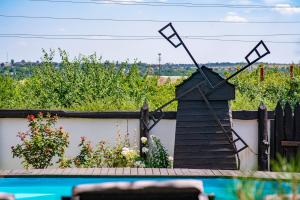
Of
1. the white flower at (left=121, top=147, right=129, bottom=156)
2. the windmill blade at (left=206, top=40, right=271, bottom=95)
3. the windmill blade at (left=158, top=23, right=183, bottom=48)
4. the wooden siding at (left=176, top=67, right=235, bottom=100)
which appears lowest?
the white flower at (left=121, top=147, right=129, bottom=156)

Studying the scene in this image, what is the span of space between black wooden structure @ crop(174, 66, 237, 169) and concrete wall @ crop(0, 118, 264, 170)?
104cm

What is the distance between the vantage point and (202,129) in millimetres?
9438

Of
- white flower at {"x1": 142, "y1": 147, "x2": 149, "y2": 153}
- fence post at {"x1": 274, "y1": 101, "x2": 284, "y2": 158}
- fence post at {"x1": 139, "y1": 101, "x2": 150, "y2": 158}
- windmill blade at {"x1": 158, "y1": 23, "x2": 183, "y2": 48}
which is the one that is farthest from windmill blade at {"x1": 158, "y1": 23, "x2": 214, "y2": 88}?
white flower at {"x1": 142, "y1": 147, "x2": 149, "y2": 153}

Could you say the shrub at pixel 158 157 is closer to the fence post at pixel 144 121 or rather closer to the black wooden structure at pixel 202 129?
the fence post at pixel 144 121

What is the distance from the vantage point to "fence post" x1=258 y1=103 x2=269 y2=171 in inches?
389

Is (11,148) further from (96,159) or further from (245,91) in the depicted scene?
(245,91)

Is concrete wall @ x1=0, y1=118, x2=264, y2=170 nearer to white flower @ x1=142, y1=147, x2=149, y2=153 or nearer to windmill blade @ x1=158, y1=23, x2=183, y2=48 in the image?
white flower @ x1=142, y1=147, x2=149, y2=153

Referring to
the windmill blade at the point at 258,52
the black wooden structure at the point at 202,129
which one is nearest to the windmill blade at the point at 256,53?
the windmill blade at the point at 258,52

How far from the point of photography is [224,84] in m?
9.32

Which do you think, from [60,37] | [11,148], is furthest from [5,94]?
[60,37]

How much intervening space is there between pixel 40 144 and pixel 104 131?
1217 millimetres

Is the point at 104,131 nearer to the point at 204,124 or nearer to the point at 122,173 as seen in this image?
the point at 204,124

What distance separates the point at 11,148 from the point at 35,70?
27.3 ft

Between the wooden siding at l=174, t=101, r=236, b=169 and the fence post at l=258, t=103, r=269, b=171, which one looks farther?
the fence post at l=258, t=103, r=269, b=171
